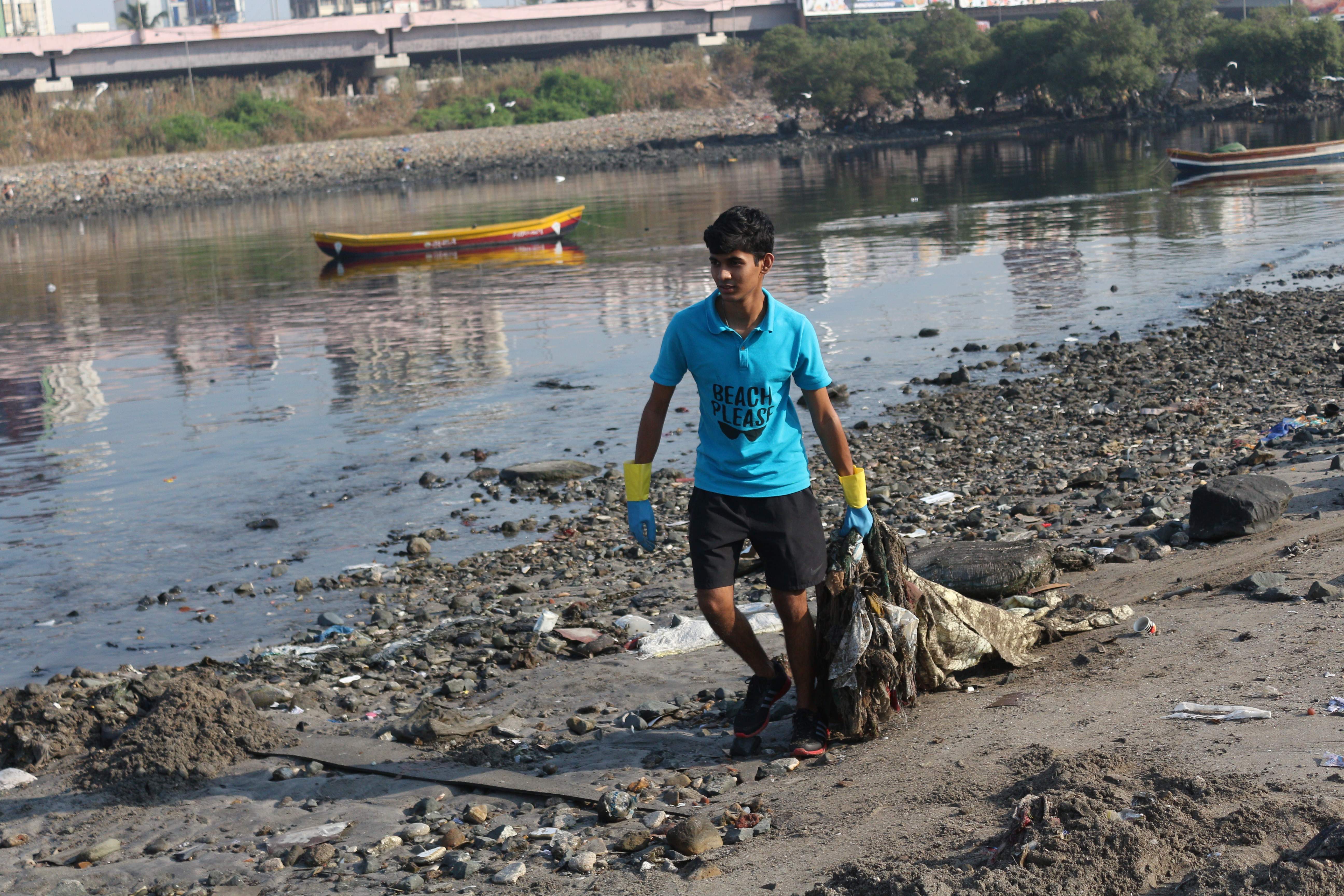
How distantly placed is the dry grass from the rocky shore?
76522 mm

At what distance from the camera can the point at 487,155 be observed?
74625mm

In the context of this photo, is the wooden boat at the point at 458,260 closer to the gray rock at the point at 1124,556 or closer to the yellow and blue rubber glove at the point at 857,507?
the gray rock at the point at 1124,556

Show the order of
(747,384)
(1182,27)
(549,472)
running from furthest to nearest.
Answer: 1. (1182,27)
2. (549,472)
3. (747,384)

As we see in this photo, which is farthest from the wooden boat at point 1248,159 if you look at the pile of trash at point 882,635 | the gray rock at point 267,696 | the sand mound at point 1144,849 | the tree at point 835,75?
the tree at point 835,75

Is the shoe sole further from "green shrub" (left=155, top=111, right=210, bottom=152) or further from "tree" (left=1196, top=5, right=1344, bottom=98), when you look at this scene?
"green shrub" (left=155, top=111, right=210, bottom=152)

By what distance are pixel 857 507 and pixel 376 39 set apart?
304 ft

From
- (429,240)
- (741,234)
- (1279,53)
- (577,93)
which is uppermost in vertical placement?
(577,93)

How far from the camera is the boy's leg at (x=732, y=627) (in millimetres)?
4594

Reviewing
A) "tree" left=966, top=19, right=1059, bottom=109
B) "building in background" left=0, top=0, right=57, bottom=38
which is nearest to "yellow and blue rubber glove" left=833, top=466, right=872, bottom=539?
"tree" left=966, top=19, right=1059, bottom=109

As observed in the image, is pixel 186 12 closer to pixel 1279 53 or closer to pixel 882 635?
pixel 1279 53

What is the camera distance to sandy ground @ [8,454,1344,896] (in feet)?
12.6

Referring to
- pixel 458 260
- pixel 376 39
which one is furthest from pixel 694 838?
pixel 376 39

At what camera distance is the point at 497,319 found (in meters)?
21.2

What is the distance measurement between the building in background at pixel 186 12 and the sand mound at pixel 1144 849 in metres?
96.0
